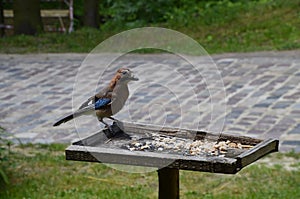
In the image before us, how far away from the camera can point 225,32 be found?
44.7 ft

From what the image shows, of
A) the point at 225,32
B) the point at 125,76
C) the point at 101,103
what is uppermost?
the point at 125,76

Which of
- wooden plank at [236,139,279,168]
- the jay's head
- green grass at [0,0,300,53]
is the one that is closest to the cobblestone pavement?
green grass at [0,0,300,53]

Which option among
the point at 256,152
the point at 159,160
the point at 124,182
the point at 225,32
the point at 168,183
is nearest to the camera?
the point at 159,160

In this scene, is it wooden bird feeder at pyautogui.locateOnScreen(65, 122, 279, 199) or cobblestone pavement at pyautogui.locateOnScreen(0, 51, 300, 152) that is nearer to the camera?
wooden bird feeder at pyautogui.locateOnScreen(65, 122, 279, 199)

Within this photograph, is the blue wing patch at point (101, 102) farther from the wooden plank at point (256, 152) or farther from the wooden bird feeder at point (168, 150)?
the wooden plank at point (256, 152)

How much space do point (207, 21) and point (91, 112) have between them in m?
11.8

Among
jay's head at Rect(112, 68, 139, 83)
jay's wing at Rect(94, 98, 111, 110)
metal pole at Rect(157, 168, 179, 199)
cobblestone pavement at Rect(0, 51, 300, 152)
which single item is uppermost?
jay's head at Rect(112, 68, 139, 83)

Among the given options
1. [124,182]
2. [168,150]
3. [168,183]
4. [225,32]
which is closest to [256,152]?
[168,150]

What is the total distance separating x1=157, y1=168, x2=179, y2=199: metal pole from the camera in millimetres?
3551

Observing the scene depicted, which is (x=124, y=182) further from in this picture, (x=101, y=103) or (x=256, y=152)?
(x=256, y=152)

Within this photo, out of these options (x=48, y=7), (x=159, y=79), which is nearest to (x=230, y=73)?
→ (x=159, y=79)

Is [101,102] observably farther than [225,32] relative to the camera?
No

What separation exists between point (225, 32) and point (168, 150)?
34.4 feet

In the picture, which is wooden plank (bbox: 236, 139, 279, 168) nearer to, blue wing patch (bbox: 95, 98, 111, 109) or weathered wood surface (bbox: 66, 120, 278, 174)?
weathered wood surface (bbox: 66, 120, 278, 174)
